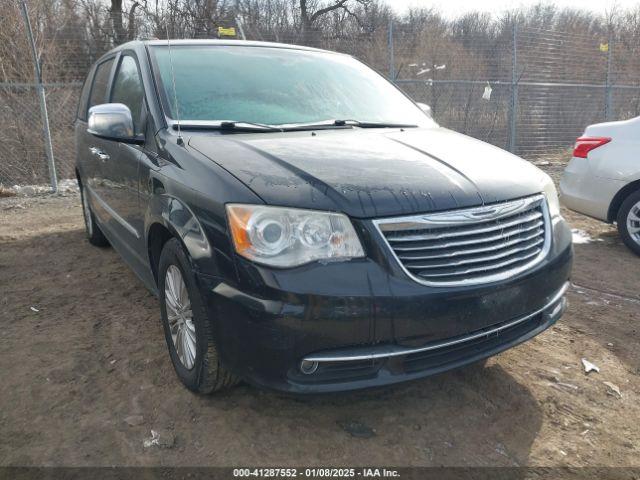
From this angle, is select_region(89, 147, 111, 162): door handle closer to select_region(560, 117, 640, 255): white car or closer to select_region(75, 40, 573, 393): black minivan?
select_region(75, 40, 573, 393): black minivan

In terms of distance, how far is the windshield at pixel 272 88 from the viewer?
9.41 ft

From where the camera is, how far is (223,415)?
236 centimetres

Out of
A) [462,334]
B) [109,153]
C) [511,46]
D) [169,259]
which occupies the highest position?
[511,46]

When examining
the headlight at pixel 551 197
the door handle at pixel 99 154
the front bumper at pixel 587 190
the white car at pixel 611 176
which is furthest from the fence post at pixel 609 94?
the door handle at pixel 99 154

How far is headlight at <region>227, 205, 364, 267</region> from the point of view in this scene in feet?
6.31

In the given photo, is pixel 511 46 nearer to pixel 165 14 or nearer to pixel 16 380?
pixel 165 14

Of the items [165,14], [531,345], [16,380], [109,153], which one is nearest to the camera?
[16,380]

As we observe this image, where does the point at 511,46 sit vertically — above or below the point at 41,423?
above

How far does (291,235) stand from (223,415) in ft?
3.22

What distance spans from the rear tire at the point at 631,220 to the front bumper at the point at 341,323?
3.46 meters

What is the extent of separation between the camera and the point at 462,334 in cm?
207

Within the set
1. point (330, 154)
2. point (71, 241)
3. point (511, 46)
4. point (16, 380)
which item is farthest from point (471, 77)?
point (16, 380)

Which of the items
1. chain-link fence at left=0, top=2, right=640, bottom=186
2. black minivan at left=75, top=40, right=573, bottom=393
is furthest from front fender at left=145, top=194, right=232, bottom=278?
chain-link fence at left=0, top=2, right=640, bottom=186

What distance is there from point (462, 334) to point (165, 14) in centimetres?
1302
